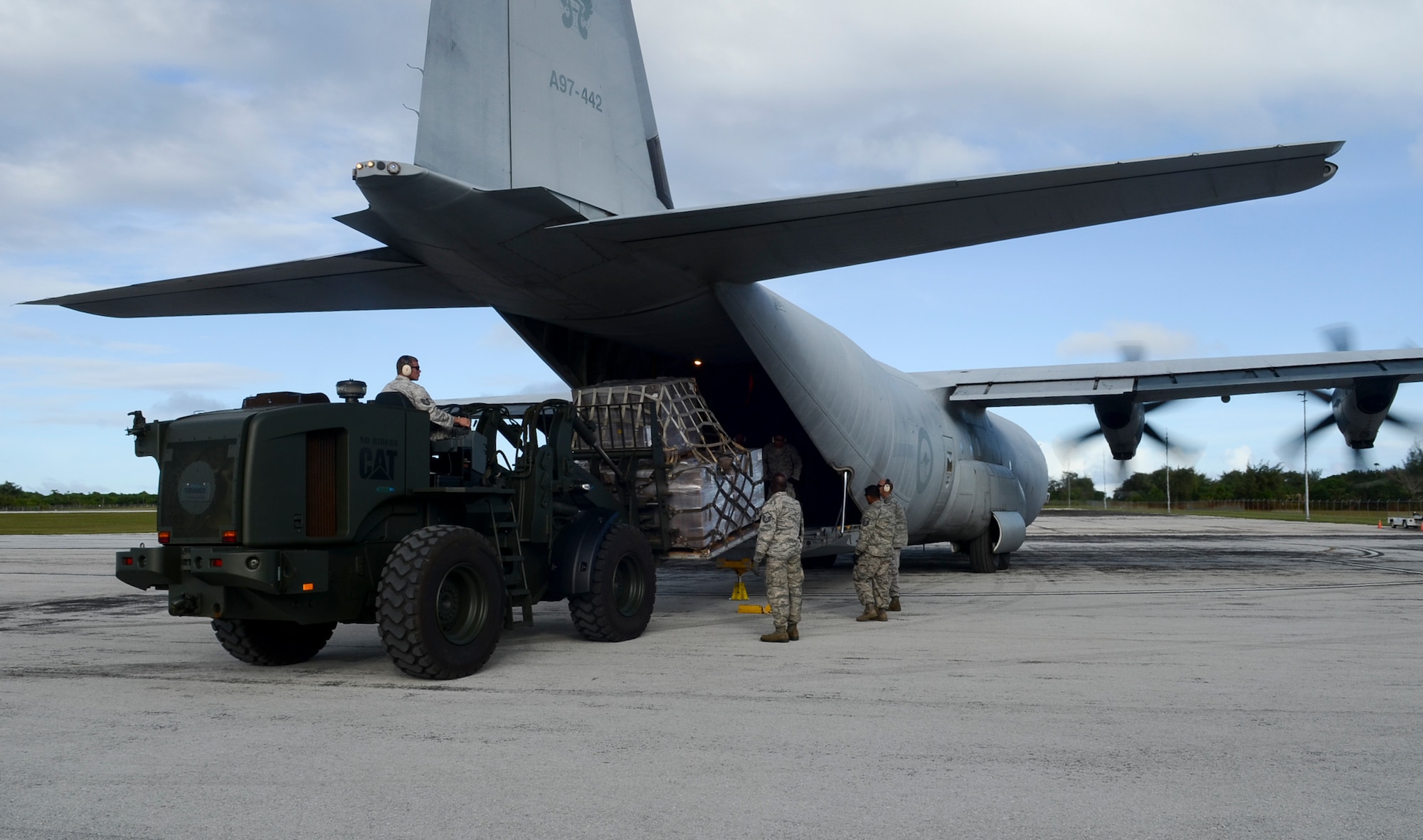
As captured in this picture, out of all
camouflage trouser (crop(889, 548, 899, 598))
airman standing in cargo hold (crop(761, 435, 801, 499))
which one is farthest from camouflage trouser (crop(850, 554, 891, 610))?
airman standing in cargo hold (crop(761, 435, 801, 499))

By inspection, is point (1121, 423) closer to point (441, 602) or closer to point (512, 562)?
point (512, 562)

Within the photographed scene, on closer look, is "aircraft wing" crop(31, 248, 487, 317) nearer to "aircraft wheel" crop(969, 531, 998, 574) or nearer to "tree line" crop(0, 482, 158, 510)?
"aircraft wheel" crop(969, 531, 998, 574)

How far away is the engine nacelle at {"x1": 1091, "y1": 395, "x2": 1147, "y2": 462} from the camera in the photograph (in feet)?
61.0

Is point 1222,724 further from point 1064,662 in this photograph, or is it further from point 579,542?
point 579,542

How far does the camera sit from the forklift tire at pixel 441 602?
266 inches

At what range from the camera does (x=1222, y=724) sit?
18.7 feet

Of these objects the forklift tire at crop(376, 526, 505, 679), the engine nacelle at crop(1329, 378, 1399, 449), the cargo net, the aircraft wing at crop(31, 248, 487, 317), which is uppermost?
the aircraft wing at crop(31, 248, 487, 317)

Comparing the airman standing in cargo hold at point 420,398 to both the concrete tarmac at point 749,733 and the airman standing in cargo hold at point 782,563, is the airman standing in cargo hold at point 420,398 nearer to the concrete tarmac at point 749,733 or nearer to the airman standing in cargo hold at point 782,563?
the concrete tarmac at point 749,733

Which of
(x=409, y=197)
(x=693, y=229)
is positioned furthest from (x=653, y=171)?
(x=409, y=197)

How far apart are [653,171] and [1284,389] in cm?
1324

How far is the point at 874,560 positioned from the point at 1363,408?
12.9m

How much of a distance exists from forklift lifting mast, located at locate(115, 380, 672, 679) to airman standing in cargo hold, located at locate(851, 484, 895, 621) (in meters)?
3.93

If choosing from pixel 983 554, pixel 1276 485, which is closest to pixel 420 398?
pixel 983 554

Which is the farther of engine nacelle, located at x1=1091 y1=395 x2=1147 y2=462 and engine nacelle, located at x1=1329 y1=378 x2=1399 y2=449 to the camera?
engine nacelle, located at x1=1091 y1=395 x2=1147 y2=462
